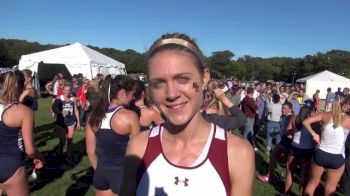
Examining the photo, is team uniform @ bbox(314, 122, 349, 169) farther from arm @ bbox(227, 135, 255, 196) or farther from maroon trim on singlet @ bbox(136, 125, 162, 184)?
maroon trim on singlet @ bbox(136, 125, 162, 184)

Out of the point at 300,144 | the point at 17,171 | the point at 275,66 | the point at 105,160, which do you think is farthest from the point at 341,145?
the point at 275,66

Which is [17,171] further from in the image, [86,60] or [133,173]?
[86,60]

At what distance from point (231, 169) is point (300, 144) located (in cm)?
533

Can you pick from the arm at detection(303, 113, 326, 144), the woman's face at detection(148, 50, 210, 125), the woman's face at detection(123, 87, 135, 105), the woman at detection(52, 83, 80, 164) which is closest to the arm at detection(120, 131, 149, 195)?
the woman's face at detection(148, 50, 210, 125)

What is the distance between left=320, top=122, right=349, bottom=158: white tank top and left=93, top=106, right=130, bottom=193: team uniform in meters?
3.31

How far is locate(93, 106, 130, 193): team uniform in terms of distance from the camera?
418cm

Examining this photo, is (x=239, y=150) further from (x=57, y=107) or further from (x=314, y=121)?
(x=57, y=107)

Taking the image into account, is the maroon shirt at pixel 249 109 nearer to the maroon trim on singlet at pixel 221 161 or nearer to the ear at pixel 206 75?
the ear at pixel 206 75

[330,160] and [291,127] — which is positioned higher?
[291,127]

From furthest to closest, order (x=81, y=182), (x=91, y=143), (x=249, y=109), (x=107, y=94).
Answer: (x=249, y=109), (x=81, y=182), (x=91, y=143), (x=107, y=94)

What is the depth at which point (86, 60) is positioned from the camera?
2388 cm

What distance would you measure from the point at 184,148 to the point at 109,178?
255 centimetres

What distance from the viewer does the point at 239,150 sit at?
→ 173 centimetres

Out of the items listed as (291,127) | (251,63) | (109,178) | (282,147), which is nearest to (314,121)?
(291,127)
